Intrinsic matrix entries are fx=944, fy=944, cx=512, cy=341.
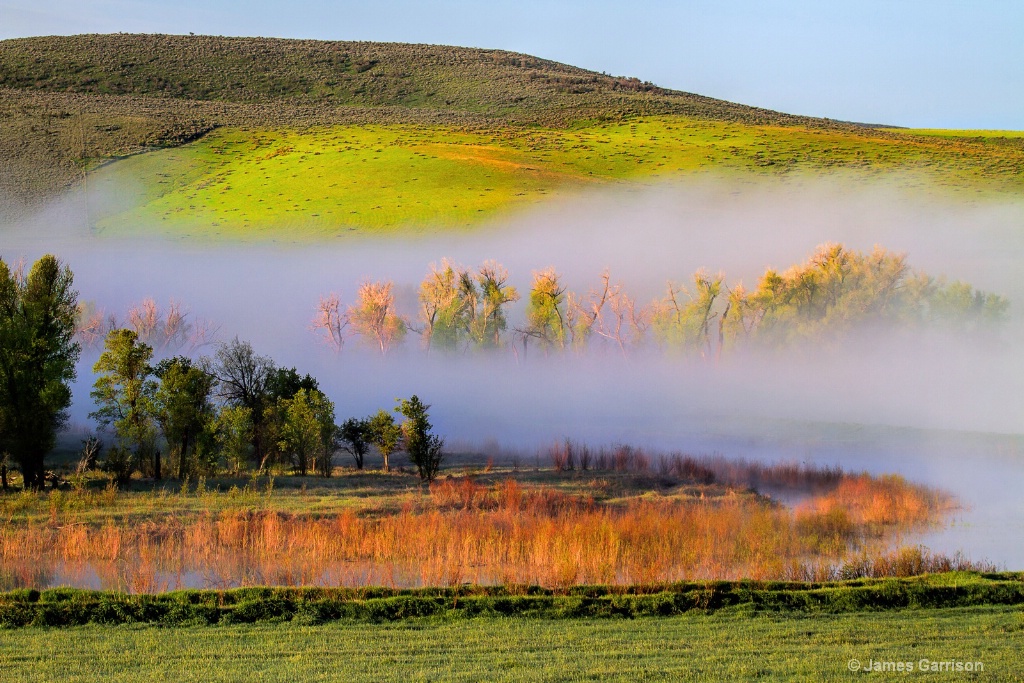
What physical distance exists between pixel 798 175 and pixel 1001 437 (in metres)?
12.2

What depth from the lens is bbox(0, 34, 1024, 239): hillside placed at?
96.7 ft

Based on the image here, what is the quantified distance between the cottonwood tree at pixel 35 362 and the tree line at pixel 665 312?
646 cm

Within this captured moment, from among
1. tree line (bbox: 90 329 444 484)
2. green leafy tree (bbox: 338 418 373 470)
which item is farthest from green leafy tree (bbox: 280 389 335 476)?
green leafy tree (bbox: 338 418 373 470)

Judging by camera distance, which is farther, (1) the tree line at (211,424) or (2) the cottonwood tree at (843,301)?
(2) the cottonwood tree at (843,301)

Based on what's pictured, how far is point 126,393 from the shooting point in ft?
64.2

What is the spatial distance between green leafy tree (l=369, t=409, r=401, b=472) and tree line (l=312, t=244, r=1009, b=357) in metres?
3.61

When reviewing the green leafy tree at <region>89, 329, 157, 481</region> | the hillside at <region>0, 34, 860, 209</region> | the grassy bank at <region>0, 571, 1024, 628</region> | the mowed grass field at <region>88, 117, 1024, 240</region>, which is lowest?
the grassy bank at <region>0, 571, 1024, 628</region>

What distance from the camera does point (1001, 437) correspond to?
23.0 meters

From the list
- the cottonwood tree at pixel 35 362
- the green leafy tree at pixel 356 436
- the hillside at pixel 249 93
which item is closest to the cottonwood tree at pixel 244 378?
the green leafy tree at pixel 356 436

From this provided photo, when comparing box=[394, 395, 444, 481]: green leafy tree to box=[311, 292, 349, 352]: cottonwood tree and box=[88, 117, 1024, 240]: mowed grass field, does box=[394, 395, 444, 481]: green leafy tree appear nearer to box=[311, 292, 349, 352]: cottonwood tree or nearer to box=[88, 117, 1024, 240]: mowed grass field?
box=[311, 292, 349, 352]: cottonwood tree

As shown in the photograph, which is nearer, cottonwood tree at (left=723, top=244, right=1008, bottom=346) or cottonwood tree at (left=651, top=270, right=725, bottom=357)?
cottonwood tree at (left=723, top=244, right=1008, bottom=346)

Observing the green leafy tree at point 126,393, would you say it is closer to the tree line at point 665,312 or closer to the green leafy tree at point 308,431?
the green leafy tree at point 308,431

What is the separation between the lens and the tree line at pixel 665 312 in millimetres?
24188

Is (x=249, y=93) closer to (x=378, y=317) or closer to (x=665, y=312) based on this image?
(x=378, y=317)
